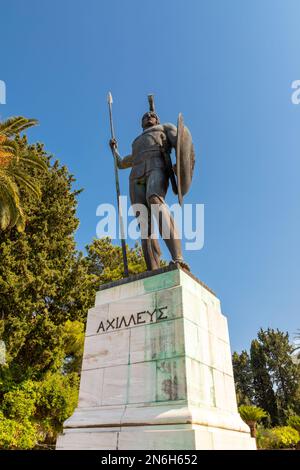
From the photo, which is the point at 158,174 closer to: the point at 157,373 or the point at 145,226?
the point at 145,226

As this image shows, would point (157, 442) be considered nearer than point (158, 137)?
Yes

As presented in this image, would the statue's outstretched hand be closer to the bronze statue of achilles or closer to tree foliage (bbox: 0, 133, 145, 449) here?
the bronze statue of achilles

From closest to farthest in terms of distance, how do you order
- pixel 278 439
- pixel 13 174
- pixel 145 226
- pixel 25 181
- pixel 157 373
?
pixel 157 373, pixel 145 226, pixel 13 174, pixel 25 181, pixel 278 439

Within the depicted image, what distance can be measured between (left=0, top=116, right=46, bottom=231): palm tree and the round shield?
10849 millimetres

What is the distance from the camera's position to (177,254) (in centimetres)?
521

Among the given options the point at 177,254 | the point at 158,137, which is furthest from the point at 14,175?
the point at 177,254

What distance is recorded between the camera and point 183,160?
224 inches

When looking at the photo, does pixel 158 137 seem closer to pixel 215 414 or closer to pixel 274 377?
pixel 215 414

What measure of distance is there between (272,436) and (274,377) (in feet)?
96.1

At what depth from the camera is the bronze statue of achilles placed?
5465mm

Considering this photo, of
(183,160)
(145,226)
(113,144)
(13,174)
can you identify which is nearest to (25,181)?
(13,174)

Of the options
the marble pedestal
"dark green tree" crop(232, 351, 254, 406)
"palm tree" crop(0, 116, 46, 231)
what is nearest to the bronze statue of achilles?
the marble pedestal

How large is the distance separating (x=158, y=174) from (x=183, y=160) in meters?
0.45
